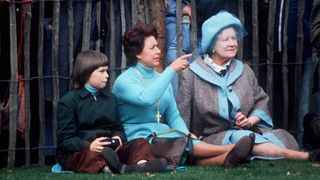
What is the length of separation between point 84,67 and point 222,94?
1306 mm

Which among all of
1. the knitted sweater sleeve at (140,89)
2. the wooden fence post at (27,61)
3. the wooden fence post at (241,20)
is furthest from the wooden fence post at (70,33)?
the wooden fence post at (241,20)

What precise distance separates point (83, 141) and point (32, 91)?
4.29 feet

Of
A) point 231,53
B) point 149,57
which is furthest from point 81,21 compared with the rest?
point 231,53

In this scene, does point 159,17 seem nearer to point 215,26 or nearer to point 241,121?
point 215,26

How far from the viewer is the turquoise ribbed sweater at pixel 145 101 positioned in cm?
745

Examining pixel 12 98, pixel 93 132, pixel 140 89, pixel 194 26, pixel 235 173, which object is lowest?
pixel 235 173

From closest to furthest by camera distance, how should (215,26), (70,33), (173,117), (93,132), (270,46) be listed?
(93,132) < (173,117) < (215,26) < (70,33) < (270,46)

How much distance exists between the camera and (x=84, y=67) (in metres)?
7.41

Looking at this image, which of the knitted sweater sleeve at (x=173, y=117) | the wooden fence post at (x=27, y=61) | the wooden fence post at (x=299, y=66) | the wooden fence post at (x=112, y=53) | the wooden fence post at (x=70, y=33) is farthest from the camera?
the wooden fence post at (x=299, y=66)

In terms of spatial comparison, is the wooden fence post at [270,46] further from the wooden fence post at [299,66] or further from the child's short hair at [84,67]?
the child's short hair at [84,67]

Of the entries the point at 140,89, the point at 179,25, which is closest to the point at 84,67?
the point at 140,89

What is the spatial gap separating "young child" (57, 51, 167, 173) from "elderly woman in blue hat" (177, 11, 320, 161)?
0.78m

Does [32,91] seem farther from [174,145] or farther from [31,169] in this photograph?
[174,145]

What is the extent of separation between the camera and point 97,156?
7031 mm
